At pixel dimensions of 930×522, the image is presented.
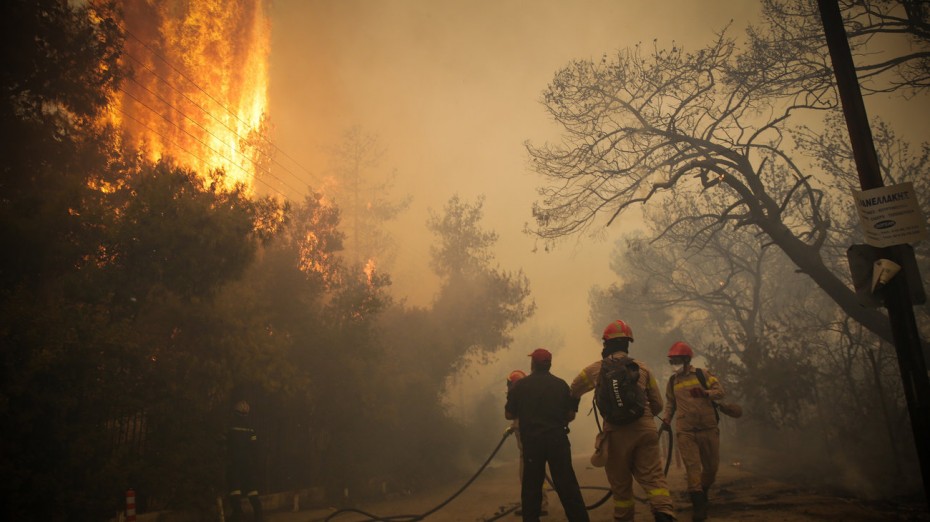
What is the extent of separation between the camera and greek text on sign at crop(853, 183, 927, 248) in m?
Result: 4.80

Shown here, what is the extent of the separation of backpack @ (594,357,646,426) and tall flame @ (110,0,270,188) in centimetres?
1559

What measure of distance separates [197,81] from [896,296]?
23.4 meters

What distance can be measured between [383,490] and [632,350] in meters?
24.7

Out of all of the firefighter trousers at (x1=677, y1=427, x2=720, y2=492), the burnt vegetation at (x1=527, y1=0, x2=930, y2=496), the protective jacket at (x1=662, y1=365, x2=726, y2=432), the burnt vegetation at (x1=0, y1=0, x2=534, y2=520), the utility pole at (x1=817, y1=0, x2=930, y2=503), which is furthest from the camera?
the burnt vegetation at (x1=527, y1=0, x2=930, y2=496)

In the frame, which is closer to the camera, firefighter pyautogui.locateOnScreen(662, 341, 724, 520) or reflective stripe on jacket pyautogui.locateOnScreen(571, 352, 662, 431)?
reflective stripe on jacket pyautogui.locateOnScreen(571, 352, 662, 431)

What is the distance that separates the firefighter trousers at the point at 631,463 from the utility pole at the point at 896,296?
2140mm

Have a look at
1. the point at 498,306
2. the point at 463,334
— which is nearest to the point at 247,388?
the point at 463,334

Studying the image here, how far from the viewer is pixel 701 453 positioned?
24.3 feet

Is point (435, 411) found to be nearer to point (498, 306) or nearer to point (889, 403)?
point (498, 306)

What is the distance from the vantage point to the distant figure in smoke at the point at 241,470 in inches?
349

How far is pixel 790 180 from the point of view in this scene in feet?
65.8

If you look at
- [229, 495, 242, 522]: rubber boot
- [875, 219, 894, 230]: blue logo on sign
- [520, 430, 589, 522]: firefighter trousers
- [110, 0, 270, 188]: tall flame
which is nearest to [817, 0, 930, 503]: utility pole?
[875, 219, 894, 230]: blue logo on sign

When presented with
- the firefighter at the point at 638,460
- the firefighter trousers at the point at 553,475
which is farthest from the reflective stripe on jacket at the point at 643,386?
the firefighter trousers at the point at 553,475

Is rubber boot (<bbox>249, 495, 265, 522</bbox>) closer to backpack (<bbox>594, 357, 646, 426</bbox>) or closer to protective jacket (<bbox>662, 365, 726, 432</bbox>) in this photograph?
backpack (<bbox>594, 357, 646, 426</bbox>)
